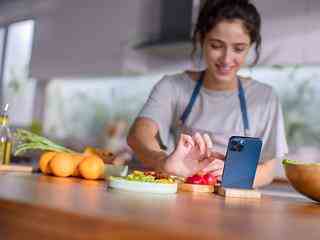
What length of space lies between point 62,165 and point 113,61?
230 centimetres

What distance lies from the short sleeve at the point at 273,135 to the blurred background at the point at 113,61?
0.77m

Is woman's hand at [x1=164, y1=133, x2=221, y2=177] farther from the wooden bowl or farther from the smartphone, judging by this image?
the wooden bowl

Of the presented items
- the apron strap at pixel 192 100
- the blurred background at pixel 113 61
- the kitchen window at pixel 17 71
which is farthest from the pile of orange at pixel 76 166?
the kitchen window at pixel 17 71

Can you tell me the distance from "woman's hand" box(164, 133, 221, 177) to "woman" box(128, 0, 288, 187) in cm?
38

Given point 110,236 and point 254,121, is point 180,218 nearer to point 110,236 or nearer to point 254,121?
point 110,236

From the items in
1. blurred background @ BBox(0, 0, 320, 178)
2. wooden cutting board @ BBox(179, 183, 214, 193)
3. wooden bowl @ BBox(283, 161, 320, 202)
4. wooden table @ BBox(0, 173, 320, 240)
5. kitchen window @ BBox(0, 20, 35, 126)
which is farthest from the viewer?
kitchen window @ BBox(0, 20, 35, 126)

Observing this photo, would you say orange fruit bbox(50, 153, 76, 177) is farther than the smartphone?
Yes

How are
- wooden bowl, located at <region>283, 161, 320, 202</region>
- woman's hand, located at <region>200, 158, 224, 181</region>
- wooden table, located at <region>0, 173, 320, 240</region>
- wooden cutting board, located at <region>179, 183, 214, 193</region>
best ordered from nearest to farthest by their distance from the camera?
wooden table, located at <region>0, 173, 320, 240</region>
wooden bowl, located at <region>283, 161, 320, 202</region>
wooden cutting board, located at <region>179, 183, 214, 193</region>
woman's hand, located at <region>200, 158, 224, 181</region>

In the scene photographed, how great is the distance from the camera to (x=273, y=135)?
6.01 ft

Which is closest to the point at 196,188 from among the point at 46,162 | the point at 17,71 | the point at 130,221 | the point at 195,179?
the point at 195,179

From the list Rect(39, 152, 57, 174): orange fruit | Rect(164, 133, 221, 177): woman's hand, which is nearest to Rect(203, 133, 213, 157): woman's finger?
Rect(164, 133, 221, 177): woman's hand

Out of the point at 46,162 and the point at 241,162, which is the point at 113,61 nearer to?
the point at 46,162

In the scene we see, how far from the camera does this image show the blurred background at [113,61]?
2650 millimetres

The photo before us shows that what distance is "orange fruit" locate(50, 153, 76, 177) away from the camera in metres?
1.28
